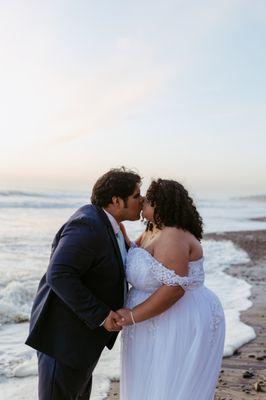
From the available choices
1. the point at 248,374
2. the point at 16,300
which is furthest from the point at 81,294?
the point at 16,300

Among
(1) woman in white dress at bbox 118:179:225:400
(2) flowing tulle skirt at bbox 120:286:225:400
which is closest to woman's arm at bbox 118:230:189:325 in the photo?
(1) woman in white dress at bbox 118:179:225:400

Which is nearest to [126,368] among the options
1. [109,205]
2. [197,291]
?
[197,291]

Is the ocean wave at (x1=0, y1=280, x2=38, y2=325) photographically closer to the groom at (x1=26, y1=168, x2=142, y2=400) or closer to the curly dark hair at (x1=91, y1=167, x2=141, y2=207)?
the groom at (x1=26, y1=168, x2=142, y2=400)

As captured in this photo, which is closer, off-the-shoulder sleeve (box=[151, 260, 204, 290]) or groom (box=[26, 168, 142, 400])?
groom (box=[26, 168, 142, 400])

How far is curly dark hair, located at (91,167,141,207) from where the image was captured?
10.9 ft

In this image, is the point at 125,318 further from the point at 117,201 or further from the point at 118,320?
the point at 117,201

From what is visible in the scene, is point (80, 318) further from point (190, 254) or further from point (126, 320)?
point (190, 254)

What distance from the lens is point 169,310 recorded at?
330 cm

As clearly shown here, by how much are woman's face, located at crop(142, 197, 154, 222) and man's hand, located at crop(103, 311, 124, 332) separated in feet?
1.99

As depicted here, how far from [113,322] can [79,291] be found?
0.30 m

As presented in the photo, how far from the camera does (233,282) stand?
10758 millimetres

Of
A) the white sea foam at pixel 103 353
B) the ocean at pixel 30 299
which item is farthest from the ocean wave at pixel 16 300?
the white sea foam at pixel 103 353

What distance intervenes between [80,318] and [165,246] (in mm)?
644

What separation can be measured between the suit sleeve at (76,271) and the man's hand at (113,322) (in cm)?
4
